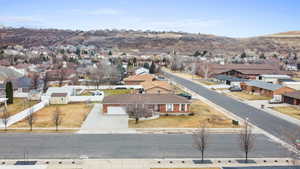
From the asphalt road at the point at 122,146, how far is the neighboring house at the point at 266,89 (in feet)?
79.9

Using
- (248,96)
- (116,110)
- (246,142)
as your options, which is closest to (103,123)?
(116,110)

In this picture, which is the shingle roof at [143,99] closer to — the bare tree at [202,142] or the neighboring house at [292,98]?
the bare tree at [202,142]

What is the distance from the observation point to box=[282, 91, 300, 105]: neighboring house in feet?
137

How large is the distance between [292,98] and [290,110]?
4.92 metres

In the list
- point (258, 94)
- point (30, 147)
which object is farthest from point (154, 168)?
point (258, 94)

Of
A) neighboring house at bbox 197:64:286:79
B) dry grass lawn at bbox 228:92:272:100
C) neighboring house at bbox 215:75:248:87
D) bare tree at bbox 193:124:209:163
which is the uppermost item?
neighboring house at bbox 197:64:286:79

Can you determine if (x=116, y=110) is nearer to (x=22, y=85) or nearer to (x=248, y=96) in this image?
(x=248, y=96)

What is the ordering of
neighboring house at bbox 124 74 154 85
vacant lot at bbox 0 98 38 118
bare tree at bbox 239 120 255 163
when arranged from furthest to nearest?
neighboring house at bbox 124 74 154 85 < vacant lot at bbox 0 98 38 118 < bare tree at bbox 239 120 255 163

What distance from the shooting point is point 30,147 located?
73.6ft

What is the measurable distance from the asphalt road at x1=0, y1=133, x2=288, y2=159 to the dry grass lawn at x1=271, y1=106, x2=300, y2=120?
12253mm

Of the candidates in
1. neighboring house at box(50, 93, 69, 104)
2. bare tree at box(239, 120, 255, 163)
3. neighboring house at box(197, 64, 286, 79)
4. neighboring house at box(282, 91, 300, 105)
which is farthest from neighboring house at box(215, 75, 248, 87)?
bare tree at box(239, 120, 255, 163)

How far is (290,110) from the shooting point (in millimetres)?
38812

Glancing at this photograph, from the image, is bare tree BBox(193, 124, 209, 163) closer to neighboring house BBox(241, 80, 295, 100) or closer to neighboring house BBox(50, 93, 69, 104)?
neighboring house BBox(50, 93, 69, 104)

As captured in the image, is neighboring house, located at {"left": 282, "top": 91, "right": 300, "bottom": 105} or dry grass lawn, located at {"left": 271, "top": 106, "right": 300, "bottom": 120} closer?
dry grass lawn, located at {"left": 271, "top": 106, "right": 300, "bottom": 120}
